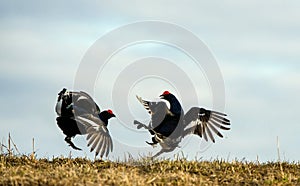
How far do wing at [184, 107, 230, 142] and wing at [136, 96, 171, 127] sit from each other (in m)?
0.50

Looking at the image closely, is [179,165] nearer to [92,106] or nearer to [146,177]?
[146,177]

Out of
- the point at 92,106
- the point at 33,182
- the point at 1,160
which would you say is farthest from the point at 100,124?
A: the point at 33,182

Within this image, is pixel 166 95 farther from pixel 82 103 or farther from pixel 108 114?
pixel 82 103

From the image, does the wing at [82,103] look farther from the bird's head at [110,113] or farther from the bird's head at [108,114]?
the bird's head at [110,113]

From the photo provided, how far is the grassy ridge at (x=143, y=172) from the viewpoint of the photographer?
27.8 ft

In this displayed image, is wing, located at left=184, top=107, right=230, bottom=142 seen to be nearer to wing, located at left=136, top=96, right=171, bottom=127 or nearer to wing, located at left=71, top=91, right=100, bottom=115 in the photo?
wing, located at left=136, top=96, right=171, bottom=127

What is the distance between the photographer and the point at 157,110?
1283 cm

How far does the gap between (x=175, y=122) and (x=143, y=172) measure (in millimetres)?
2818

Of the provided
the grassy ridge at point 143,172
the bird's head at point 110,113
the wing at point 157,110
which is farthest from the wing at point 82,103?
the grassy ridge at point 143,172

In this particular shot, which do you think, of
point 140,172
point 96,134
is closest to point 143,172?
point 140,172

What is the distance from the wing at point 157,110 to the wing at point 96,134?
3.55 ft

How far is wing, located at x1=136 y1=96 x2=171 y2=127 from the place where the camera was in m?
12.7

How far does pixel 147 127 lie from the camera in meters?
12.6

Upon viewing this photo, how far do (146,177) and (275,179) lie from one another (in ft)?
8.10
